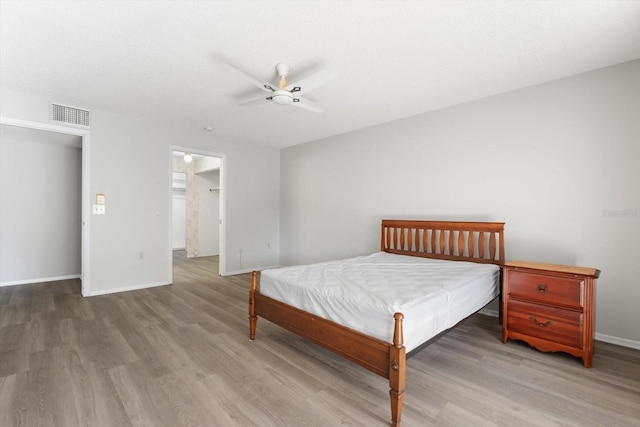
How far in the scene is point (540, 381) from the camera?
2.10m

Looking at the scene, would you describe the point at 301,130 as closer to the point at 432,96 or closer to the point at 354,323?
the point at 432,96

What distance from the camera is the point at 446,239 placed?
383 cm

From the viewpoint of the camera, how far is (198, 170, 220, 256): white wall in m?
7.74

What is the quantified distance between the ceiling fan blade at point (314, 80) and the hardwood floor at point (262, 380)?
2.35 m

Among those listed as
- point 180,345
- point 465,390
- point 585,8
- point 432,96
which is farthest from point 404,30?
point 180,345

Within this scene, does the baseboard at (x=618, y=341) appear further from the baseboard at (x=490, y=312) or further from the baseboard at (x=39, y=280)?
the baseboard at (x=39, y=280)

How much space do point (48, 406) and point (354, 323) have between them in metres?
1.92

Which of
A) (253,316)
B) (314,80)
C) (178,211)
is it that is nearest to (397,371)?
(253,316)

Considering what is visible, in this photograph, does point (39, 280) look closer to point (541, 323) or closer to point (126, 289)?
point (126, 289)

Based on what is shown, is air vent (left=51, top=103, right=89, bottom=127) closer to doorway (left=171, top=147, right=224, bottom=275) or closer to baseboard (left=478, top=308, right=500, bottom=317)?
doorway (left=171, top=147, right=224, bottom=275)

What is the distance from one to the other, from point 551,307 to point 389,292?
1465mm

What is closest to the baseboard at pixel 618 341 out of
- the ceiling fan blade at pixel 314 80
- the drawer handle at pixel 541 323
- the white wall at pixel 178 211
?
the drawer handle at pixel 541 323

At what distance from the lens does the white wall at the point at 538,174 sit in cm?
272

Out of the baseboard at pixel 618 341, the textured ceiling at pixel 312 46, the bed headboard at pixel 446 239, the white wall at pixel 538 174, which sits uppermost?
the textured ceiling at pixel 312 46
